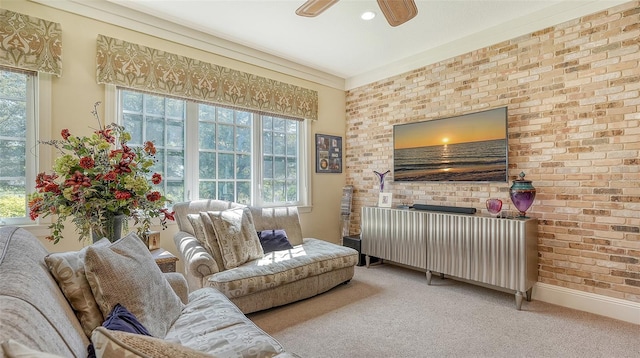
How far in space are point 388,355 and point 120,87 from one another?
131 inches

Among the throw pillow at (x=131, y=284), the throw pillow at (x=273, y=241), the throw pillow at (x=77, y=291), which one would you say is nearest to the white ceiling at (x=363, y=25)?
the throw pillow at (x=273, y=241)

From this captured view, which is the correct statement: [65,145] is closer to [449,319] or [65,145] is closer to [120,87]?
[120,87]

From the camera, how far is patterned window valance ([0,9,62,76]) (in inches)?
90.0

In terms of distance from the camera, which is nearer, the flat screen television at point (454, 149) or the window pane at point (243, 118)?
the flat screen television at point (454, 149)

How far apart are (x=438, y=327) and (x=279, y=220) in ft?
6.70

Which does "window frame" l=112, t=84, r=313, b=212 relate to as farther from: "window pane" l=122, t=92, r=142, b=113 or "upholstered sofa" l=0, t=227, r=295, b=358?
"upholstered sofa" l=0, t=227, r=295, b=358

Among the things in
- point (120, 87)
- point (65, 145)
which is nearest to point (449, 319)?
point (65, 145)

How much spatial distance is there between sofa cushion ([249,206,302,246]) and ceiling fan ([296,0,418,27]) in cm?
220

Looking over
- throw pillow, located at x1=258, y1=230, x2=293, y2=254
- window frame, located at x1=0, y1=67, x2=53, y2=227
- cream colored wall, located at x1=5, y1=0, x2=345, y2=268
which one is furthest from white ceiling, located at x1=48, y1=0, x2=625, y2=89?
throw pillow, located at x1=258, y1=230, x2=293, y2=254

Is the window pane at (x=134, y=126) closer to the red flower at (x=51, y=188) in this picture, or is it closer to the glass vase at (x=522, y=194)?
the red flower at (x=51, y=188)

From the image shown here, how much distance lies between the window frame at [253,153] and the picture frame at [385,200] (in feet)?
3.51

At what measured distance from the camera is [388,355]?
1995 millimetres

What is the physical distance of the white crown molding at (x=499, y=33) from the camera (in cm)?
266

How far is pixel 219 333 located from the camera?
1.44 meters
